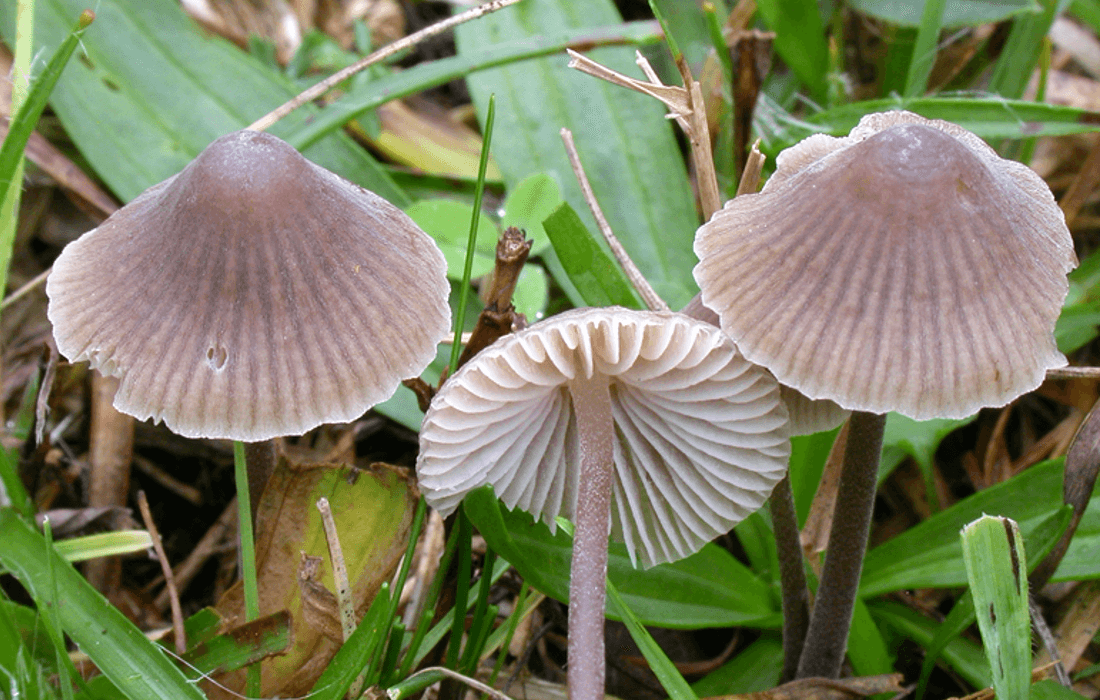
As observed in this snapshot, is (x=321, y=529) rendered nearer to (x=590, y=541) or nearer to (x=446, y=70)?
(x=590, y=541)

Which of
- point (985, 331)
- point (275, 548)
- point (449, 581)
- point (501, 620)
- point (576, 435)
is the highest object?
point (985, 331)

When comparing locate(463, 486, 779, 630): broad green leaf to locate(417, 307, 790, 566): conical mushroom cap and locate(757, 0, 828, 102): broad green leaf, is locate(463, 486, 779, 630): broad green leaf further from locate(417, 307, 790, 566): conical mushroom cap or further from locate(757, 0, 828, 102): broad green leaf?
locate(757, 0, 828, 102): broad green leaf

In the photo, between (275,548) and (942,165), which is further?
(275,548)

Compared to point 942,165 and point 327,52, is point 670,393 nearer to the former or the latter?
point 942,165

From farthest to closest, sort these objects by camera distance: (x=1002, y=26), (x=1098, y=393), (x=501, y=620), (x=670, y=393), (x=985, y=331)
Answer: (x=1002, y=26), (x=1098, y=393), (x=501, y=620), (x=670, y=393), (x=985, y=331)

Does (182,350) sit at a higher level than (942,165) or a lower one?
lower

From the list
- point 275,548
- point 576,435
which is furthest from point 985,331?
point 275,548

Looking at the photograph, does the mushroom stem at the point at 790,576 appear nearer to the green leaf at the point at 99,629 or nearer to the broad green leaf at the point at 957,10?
the green leaf at the point at 99,629

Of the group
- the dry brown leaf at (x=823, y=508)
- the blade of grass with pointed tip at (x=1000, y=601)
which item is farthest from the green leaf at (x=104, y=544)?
the blade of grass with pointed tip at (x=1000, y=601)
